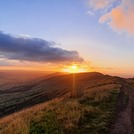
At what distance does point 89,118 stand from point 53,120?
267cm

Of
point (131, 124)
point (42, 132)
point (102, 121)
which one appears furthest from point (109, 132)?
point (42, 132)

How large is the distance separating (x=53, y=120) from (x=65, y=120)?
0.82 meters

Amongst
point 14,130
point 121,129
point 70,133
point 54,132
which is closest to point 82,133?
point 70,133

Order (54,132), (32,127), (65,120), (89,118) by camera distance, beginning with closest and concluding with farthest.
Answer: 1. (54,132)
2. (32,127)
3. (65,120)
4. (89,118)

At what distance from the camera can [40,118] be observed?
15.0 meters

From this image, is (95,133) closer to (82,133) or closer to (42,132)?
(82,133)

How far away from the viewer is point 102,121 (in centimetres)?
1426

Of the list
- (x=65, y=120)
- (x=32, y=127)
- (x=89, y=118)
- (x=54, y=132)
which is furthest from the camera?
(x=89, y=118)

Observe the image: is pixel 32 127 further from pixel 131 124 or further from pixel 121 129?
pixel 131 124

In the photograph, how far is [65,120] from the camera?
14.1 meters

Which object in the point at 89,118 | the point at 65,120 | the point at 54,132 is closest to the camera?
the point at 54,132

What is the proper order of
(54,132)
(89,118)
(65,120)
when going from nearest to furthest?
(54,132) < (65,120) < (89,118)

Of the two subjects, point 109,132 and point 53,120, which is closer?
point 109,132

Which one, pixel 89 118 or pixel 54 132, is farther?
pixel 89 118
